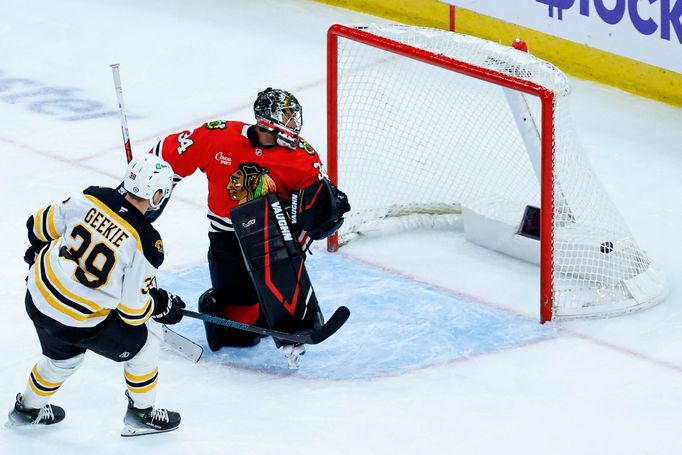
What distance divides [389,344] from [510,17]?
2416mm

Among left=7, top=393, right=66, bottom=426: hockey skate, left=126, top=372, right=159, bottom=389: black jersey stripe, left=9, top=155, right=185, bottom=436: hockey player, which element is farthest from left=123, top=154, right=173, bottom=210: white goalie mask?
left=7, top=393, right=66, bottom=426: hockey skate

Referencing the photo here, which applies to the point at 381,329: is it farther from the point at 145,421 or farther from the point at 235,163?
the point at 145,421

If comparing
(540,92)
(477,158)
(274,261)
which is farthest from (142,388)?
(477,158)

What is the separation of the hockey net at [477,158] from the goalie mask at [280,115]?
750mm

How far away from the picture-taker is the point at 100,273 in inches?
153

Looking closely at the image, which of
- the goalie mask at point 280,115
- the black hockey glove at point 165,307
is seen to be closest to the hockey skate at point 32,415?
the black hockey glove at point 165,307

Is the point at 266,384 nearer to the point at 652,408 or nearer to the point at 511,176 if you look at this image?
the point at 652,408

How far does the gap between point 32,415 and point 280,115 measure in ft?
4.01

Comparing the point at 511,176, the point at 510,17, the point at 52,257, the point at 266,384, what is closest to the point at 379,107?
the point at 511,176

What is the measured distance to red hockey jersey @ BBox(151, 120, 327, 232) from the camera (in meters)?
4.57

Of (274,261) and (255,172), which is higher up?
(255,172)

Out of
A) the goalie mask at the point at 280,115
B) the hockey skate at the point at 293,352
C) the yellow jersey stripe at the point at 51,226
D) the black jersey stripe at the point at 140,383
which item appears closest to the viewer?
the yellow jersey stripe at the point at 51,226

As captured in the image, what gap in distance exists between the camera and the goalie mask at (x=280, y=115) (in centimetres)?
449

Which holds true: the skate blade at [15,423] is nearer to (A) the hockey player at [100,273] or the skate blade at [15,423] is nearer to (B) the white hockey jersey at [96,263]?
(A) the hockey player at [100,273]
